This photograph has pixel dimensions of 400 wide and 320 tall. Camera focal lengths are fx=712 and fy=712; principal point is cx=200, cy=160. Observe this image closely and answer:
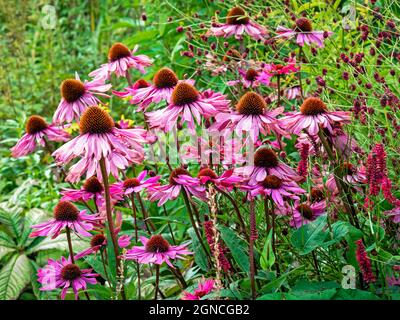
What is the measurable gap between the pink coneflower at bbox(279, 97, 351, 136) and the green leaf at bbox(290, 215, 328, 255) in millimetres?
192

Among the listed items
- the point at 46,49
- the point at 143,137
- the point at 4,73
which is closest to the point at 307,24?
the point at 143,137

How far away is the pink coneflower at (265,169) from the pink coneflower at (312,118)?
74 mm

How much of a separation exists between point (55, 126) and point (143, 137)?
46cm

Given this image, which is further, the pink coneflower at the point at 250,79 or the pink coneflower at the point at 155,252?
the pink coneflower at the point at 250,79

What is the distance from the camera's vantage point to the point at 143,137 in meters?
1.67

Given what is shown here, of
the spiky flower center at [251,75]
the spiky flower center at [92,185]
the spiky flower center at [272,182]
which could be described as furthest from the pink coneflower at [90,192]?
the spiky flower center at [251,75]

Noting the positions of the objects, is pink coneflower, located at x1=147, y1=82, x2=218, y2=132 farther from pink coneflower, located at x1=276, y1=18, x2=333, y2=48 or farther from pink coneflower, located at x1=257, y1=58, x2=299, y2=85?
pink coneflower, located at x1=276, y1=18, x2=333, y2=48

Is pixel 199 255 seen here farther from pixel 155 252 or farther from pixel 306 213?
pixel 306 213

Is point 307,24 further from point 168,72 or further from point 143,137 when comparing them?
point 143,137

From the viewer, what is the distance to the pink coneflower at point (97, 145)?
1475 mm

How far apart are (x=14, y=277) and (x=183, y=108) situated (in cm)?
99

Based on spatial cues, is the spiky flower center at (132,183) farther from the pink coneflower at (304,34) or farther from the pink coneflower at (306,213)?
the pink coneflower at (304,34)

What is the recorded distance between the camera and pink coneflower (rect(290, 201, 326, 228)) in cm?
161

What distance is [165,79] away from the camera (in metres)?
1.77
